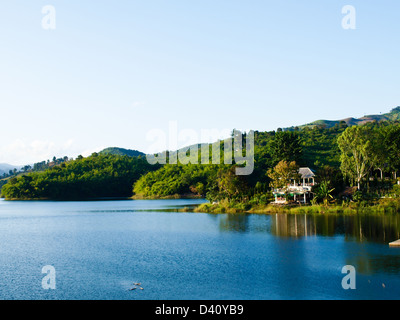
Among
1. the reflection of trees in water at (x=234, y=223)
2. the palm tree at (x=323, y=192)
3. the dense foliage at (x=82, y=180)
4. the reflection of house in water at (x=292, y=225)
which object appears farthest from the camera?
the dense foliage at (x=82, y=180)

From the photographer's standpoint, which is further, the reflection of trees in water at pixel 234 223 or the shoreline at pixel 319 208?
the shoreline at pixel 319 208

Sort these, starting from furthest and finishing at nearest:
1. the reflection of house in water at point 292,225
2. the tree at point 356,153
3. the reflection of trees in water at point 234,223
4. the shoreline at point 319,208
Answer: the tree at point 356,153, the shoreline at point 319,208, the reflection of trees in water at point 234,223, the reflection of house in water at point 292,225

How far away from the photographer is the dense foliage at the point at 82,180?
12912 centimetres

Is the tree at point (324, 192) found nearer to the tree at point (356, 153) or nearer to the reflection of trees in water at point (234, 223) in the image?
the tree at point (356, 153)

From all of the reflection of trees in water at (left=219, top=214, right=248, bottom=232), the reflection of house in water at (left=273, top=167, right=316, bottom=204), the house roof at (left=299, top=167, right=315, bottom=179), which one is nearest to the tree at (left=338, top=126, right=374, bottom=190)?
the house roof at (left=299, top=167, right=315, bottom=179)

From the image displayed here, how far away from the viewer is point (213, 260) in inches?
1025

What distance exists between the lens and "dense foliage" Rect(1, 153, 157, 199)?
424 ft

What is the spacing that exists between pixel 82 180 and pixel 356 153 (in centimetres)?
10214

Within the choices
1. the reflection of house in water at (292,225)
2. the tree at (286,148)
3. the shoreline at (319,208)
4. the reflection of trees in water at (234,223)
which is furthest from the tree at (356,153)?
the reflection of trees in water at (234,223)

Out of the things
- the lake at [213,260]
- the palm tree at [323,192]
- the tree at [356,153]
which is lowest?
the lake at [213,260]

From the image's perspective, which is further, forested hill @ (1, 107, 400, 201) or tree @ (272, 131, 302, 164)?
tree @ (272, 131, 302, 164)

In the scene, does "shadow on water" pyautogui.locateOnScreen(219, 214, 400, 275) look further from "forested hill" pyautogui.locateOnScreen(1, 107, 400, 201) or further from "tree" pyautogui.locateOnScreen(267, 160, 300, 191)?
"forested hill" pyautogui.locateOnScreen(1, 107, 400, 201)
